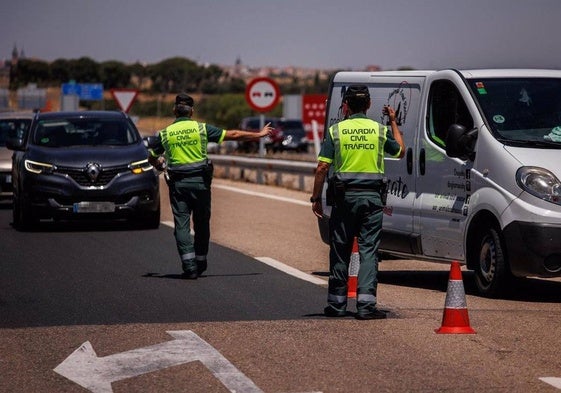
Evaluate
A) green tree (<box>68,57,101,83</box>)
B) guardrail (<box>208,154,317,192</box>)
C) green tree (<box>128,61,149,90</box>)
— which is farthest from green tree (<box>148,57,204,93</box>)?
guardrail (<box>208,154,317,192</box>)

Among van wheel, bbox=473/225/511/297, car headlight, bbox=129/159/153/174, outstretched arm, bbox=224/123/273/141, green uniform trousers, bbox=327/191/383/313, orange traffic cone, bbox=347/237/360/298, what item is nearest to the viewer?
green uniform trousers, bbox=327/191/383/313

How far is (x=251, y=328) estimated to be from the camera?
34.2ft

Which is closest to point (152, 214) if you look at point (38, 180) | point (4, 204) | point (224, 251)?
point (38, 180)

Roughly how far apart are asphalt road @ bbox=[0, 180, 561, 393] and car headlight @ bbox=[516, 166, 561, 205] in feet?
3.05

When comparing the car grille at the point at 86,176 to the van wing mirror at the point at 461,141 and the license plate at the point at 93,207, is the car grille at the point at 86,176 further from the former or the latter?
the van wing mirror at the point at 461,141

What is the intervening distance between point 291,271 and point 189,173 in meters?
1.52

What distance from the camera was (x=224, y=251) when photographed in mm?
16906

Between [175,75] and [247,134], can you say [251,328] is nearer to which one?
[247,134]

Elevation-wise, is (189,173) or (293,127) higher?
(189,173)

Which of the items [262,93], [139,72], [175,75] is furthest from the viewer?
[175,75]

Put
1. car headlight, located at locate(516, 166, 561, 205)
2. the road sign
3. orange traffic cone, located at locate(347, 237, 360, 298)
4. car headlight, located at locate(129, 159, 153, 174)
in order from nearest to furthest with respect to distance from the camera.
Result: car headlight, located at locate(516, 166, 561, 205) → orange traffic cone, located at locate(347, 237, 360, 298) → car headlight, located at locate(129, 159, 153, 174) → the road sign

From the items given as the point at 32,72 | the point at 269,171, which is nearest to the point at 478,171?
the point at 269,171

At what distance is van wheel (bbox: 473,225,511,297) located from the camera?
1222 cm

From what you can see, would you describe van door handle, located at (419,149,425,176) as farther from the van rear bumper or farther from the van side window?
the van rear bumper
